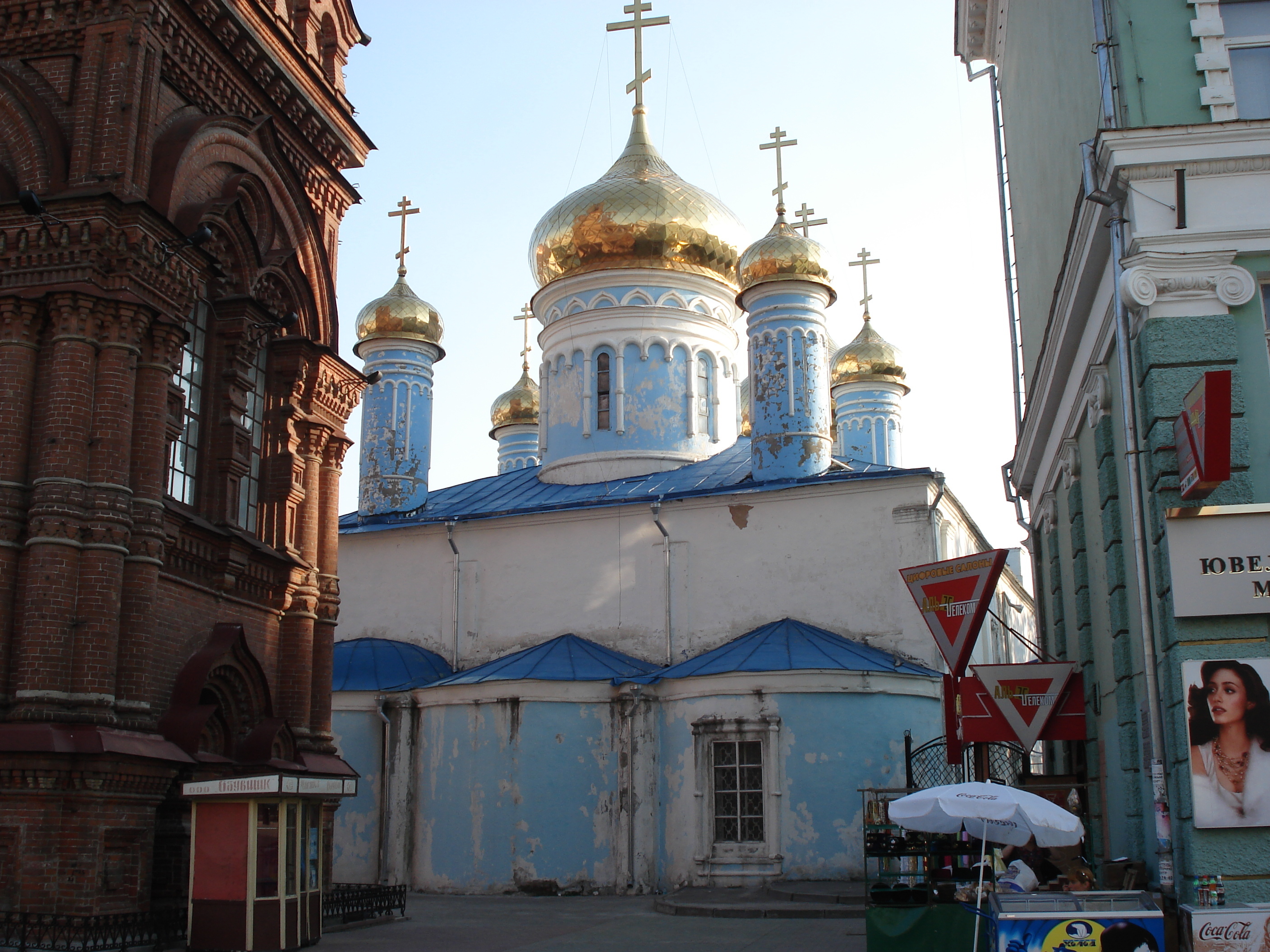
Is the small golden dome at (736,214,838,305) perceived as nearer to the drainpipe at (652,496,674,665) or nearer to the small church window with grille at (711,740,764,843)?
the drainpipe at (652,496,674,665)

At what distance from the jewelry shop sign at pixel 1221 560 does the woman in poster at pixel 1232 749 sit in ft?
1.39

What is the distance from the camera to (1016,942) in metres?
8.29

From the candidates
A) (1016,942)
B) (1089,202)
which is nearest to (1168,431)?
(1089,202)

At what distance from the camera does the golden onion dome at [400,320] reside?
85.8 ft

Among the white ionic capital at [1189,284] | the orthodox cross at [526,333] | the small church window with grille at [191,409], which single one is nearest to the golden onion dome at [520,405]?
the orthodox cross at [526,333]

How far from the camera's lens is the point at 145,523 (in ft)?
38.3

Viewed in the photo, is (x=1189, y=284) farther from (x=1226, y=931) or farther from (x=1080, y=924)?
(x=1080, y=924)

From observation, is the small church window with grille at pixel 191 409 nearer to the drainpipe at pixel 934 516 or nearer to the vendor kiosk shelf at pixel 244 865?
the vendor kiosk shelf at pixel 244 865

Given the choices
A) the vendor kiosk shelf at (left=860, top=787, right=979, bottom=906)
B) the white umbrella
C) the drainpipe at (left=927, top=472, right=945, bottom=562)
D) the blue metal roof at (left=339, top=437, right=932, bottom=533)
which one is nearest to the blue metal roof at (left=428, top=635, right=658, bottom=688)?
the blue metal roof at (left=339, top=437, right=932, bottom=533)

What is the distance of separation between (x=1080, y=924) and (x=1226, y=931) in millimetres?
851

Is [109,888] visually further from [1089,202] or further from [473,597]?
[473,597]

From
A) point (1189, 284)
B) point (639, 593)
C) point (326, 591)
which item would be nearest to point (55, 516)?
point (326, 591)

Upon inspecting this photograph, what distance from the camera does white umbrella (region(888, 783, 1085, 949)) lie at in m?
9.41

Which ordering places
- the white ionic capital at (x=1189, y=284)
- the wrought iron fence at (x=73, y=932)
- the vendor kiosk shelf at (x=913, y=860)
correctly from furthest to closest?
the wrought iron fence at (x=73, y=932)
the vendor kiosk shelf at (x=913, y=860)
the white ionic capital at (x=1189, y=284)
